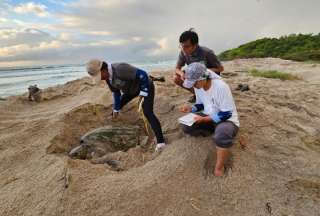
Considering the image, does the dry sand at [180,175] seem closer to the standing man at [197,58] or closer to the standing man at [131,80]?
the standing man at [131,80]

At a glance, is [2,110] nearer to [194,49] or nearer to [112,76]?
[112,76]

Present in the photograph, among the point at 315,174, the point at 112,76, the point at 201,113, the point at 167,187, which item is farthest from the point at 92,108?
the point at 315,174

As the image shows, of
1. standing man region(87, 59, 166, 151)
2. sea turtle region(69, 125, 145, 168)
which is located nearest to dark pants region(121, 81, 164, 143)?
standing man region(87, 59, 166, 151)

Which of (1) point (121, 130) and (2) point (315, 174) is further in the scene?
(1) point (121, 130)

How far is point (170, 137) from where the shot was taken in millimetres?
3779

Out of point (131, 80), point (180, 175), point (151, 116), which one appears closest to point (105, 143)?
point (151, 116)

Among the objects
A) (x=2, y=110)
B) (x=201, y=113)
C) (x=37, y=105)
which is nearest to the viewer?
(x=201, y=113)

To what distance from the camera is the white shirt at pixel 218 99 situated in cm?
286

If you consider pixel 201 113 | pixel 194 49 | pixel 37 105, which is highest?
pixel 194 49

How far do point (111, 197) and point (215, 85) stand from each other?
1.33 m

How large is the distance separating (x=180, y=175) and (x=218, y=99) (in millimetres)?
762

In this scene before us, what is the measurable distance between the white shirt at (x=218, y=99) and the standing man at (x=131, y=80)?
2.43 feet

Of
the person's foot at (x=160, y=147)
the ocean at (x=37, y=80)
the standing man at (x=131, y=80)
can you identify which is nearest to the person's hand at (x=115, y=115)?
the standing man at (x=131, y=80)

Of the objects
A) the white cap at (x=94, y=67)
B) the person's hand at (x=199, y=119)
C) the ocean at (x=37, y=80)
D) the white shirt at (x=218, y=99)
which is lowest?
the ocean at (x=37, y=80)
